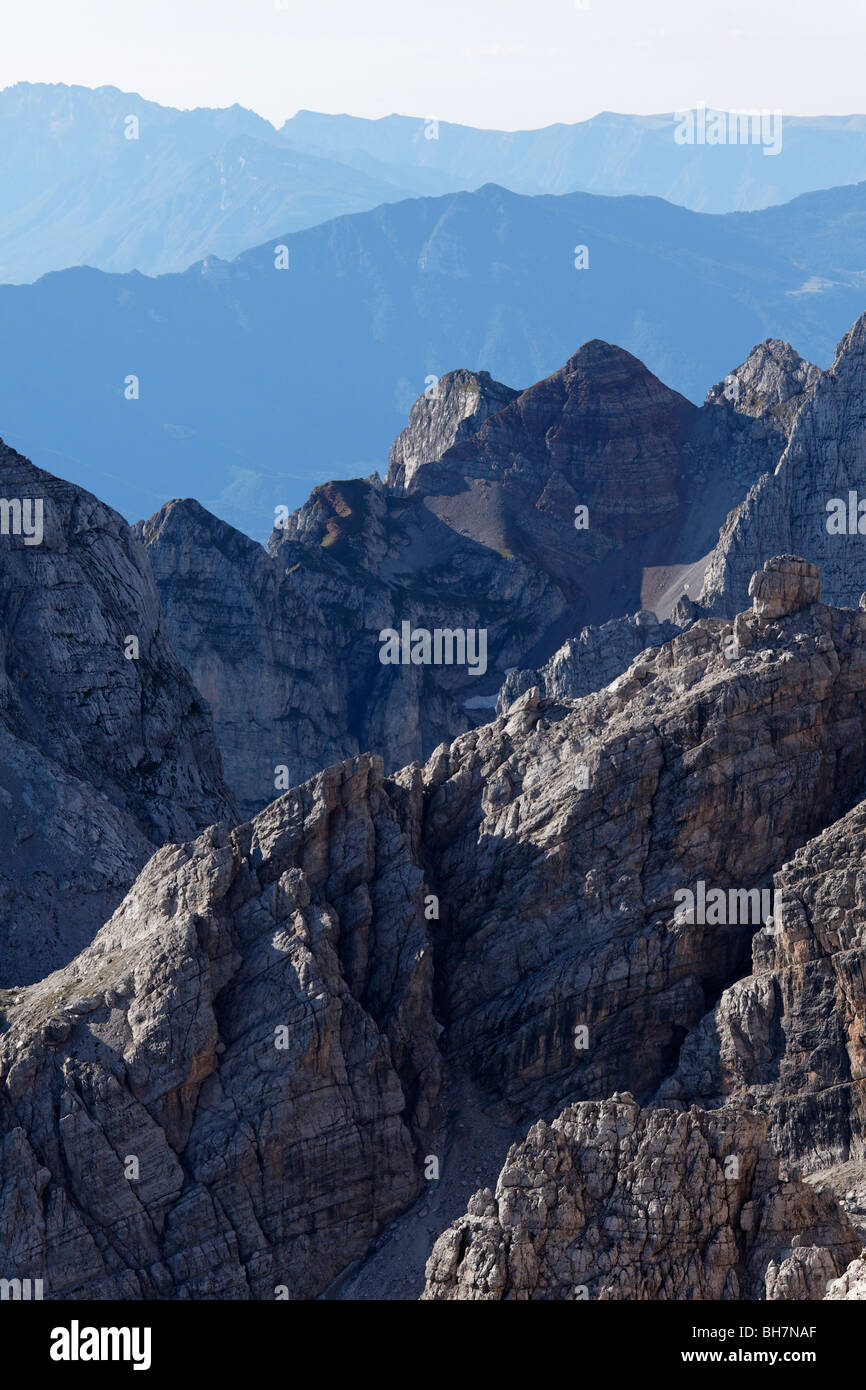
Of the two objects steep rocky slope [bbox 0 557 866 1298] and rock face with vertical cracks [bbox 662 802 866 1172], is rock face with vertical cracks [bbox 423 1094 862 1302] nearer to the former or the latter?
rock face with vertical cracks [bbox 662 802 866 1172]

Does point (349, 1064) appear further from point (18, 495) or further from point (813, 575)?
point (18, 495)

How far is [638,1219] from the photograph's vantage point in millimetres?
83000

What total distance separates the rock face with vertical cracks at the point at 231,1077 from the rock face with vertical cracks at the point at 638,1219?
95.5 ft

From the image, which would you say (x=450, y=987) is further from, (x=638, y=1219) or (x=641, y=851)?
(x=638, y=1219)

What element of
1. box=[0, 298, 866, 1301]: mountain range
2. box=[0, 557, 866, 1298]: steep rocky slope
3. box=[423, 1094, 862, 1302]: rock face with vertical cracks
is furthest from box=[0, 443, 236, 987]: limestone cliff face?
box=[423, 1094, 862, 1302]: rock face with vertical cracks

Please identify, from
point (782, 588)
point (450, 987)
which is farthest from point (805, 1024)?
point (782, 588)

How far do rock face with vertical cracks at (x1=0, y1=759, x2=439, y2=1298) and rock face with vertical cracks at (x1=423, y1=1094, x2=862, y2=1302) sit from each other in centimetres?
2912

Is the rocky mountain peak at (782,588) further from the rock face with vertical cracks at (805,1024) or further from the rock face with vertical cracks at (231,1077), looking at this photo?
the rock face with vertical cracks at (231,1077)

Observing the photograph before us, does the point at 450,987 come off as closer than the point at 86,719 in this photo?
Yes

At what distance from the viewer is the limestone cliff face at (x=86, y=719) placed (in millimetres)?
159500

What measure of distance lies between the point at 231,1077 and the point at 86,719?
68.7 m

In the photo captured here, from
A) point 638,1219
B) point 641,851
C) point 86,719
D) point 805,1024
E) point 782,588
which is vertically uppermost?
point 86,719

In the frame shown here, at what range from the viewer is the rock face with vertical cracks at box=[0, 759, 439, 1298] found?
109750 mm
